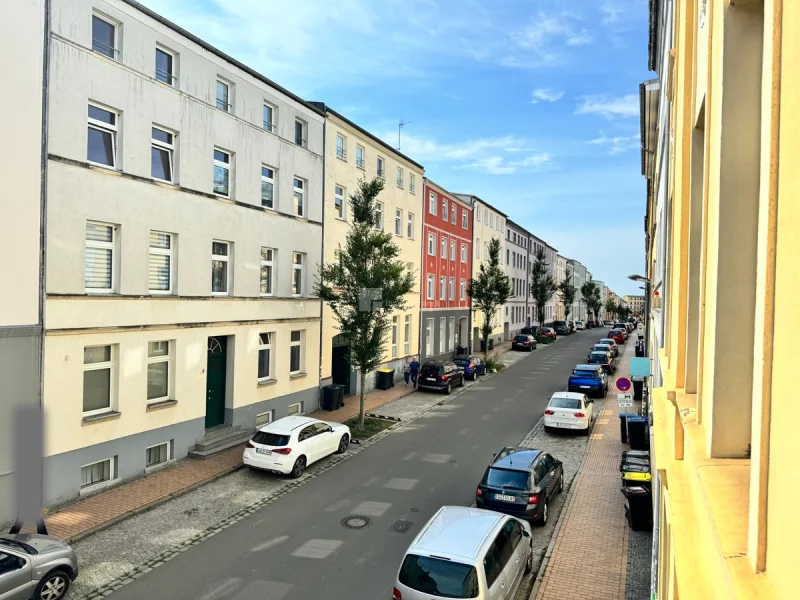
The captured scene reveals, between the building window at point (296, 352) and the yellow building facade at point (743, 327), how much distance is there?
794 inches

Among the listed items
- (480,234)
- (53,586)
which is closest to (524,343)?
(480,234)

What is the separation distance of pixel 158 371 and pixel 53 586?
817 centimetres

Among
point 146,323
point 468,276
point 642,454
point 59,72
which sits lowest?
point 642,454

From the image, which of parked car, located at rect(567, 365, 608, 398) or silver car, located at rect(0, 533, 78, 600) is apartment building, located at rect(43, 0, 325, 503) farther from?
parked car, located at rect(567, 365, 608, 398)

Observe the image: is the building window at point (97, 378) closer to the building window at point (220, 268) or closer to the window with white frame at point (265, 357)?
the building window at point (220, 268)

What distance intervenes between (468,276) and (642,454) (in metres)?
33.1

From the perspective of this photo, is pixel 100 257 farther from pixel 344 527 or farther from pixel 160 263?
pixel 344 527

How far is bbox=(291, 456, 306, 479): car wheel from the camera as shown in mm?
16578

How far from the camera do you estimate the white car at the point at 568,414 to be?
21781 millimetres

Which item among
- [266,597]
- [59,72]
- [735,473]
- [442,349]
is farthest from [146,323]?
[442,349]

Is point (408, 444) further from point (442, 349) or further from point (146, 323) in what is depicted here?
point (442, 349)

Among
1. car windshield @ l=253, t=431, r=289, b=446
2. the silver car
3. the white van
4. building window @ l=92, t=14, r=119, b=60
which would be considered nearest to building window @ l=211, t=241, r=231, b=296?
car windshield @ l=253, t=431, r=289, b=446

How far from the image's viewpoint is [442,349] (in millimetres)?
41781

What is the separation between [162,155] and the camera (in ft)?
56.9
